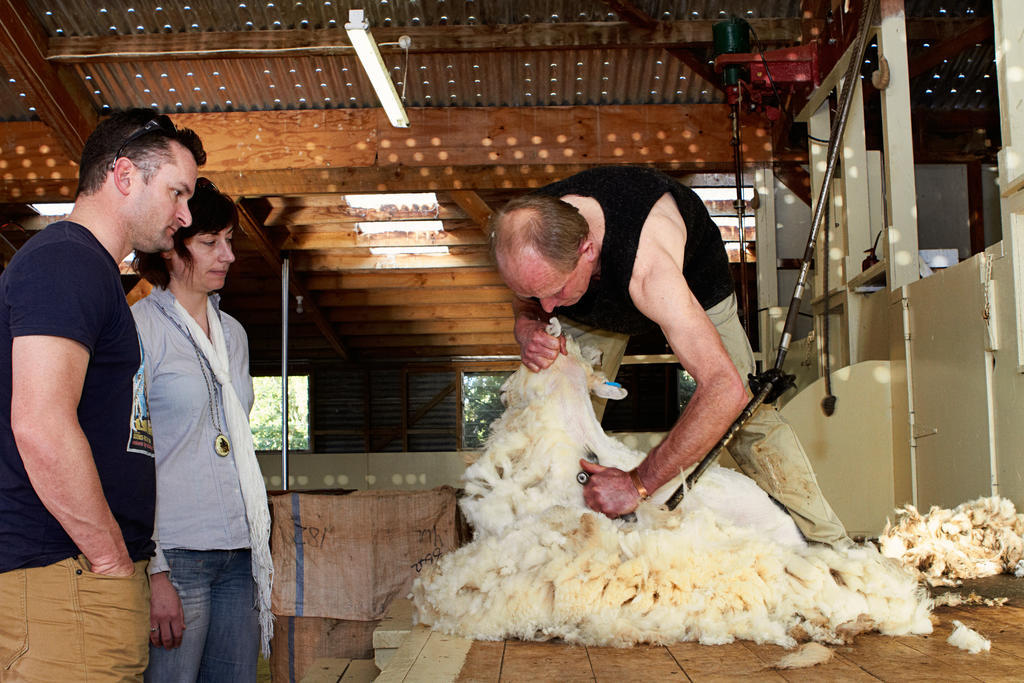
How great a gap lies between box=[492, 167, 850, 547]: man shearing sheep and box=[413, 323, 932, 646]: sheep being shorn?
0.41 feet

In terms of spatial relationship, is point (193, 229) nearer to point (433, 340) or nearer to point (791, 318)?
point (791, 318)

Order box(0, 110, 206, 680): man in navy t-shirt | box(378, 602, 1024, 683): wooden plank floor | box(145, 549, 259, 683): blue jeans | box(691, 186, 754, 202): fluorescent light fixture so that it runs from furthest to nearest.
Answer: box(691, 186, 754, 202): fluorescent light fixture < box(145, 549, 259, 683): blue jeans < box(378, 602, 1024, 683): wooden plank floor < box(0, 110, 206, 680): man in navy t-shirt

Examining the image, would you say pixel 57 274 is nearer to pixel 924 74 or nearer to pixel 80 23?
pixel 80 23

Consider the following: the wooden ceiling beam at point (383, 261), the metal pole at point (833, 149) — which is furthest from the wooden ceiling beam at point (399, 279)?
the metal pole at point (833, 149)

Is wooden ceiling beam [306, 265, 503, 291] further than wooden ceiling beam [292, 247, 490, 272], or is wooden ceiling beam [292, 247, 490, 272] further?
wooden ceiling beam [306, 265, 503, 291]

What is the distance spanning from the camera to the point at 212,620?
2135mm

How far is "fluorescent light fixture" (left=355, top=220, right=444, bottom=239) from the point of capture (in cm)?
869

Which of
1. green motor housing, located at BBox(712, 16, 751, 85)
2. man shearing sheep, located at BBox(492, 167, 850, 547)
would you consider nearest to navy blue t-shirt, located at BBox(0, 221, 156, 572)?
man shearing sheep, located at BBox(492, 167, 850, 547)

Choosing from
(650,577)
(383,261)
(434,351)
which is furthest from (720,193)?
(650,577)

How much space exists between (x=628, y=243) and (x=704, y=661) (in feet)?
2.93

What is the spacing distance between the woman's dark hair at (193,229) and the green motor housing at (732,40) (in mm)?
3823

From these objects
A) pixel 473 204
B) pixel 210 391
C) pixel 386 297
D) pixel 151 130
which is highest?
pixel 473 204

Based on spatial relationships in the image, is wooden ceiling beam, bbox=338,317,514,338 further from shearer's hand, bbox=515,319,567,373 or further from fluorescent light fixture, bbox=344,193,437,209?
shearer's hand, bbox=515,319,567,373

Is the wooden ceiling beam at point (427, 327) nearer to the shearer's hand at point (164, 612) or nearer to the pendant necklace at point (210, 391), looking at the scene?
the pendant necklace at point (210, 391)
